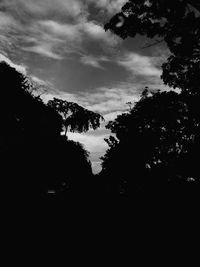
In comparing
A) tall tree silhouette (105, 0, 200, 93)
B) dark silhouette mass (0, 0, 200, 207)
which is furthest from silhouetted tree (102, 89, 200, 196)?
tall tree silhouette (105, 0, 200, 93)

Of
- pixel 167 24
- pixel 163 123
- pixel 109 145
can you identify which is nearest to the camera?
pixel 167 24

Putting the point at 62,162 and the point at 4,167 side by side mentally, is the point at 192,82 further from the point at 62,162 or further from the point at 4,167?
the point at 62,162

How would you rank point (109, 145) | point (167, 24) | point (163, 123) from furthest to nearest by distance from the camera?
1. point (109, 145)
2. point (163, 123)
3. point (167, 24)

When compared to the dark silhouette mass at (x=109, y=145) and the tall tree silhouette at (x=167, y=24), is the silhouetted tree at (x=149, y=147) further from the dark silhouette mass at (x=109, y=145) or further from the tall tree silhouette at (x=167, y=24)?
the tall tree silhouette at (x=167, y=24)

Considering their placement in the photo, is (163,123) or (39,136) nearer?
(163,123)

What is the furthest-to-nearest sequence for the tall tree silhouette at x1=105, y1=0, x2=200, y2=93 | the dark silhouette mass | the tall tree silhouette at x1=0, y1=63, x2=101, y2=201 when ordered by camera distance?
the tall tree silhouette at x1=0, y1=63, x2=101, y2=201
the dark silhouette mass
the tall tree silhouette at x1=105, y1=0, x2=200, y2=93

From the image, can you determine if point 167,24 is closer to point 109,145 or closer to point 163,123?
point 163,123

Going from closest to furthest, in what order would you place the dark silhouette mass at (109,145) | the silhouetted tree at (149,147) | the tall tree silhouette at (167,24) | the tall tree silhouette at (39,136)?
the tall tree silhouette at (167,24)
the dark silhouette mass at (109,145)
the silhouetted tree at (149,147)
the tall tree silhouette at (39,136)

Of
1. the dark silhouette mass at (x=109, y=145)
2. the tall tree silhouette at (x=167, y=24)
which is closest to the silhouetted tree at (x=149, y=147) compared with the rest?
the dark silhouette mass at (x=109, y=145)

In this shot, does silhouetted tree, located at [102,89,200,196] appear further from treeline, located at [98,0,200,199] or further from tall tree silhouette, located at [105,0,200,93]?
tall tree silhouette, located at [105,0,200,93]

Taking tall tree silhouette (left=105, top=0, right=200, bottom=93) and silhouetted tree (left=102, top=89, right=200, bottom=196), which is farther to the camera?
silhouetted tree (left=102, top=89, right=200, bottom=196)

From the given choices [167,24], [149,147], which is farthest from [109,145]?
[167,24]

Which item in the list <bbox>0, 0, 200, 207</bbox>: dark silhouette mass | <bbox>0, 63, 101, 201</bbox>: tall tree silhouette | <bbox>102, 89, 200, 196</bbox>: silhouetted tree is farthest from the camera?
<bbox>0, 63, 101, 201</bbox>: tall tree silhouette

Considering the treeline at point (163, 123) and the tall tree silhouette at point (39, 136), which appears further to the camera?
the tall tree silhouette at point (39, 136)
